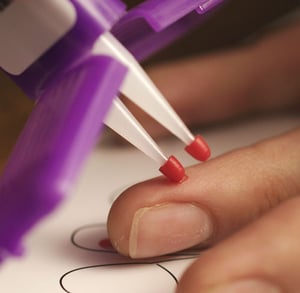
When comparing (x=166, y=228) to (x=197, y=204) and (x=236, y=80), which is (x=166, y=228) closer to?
(x=197, y=204)

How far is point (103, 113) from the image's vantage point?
188mm

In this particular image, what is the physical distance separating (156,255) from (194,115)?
183mm

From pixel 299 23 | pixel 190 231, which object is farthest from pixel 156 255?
pixel 299 23

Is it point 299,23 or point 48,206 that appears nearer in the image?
point 48,206

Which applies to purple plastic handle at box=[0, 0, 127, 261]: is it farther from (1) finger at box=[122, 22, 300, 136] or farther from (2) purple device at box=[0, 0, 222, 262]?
(1) finger at box=[122, 22, 300, 136]

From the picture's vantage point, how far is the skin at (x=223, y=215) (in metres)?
0.22

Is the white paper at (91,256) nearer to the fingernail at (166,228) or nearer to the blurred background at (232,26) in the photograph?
the fingernail at (166,228)

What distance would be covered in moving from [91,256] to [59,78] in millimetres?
96

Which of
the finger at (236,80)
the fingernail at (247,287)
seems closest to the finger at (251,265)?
the fingernail at (247,287)

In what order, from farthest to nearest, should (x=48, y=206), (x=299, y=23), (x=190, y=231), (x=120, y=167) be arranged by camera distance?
(x=299, y=23) < (x=120, y=167) < (x=190, y=231) < (x=48, y=206)

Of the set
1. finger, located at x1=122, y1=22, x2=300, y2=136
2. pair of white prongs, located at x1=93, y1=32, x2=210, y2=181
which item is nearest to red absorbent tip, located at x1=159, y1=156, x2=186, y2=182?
pair of white prongs, located at x1=93, y1=32, x2=210, y2=181

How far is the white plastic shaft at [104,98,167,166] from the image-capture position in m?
0.24

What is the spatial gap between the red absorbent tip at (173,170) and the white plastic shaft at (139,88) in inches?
0.4

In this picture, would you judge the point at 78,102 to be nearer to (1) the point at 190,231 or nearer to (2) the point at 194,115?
(1) the point at 190,231
